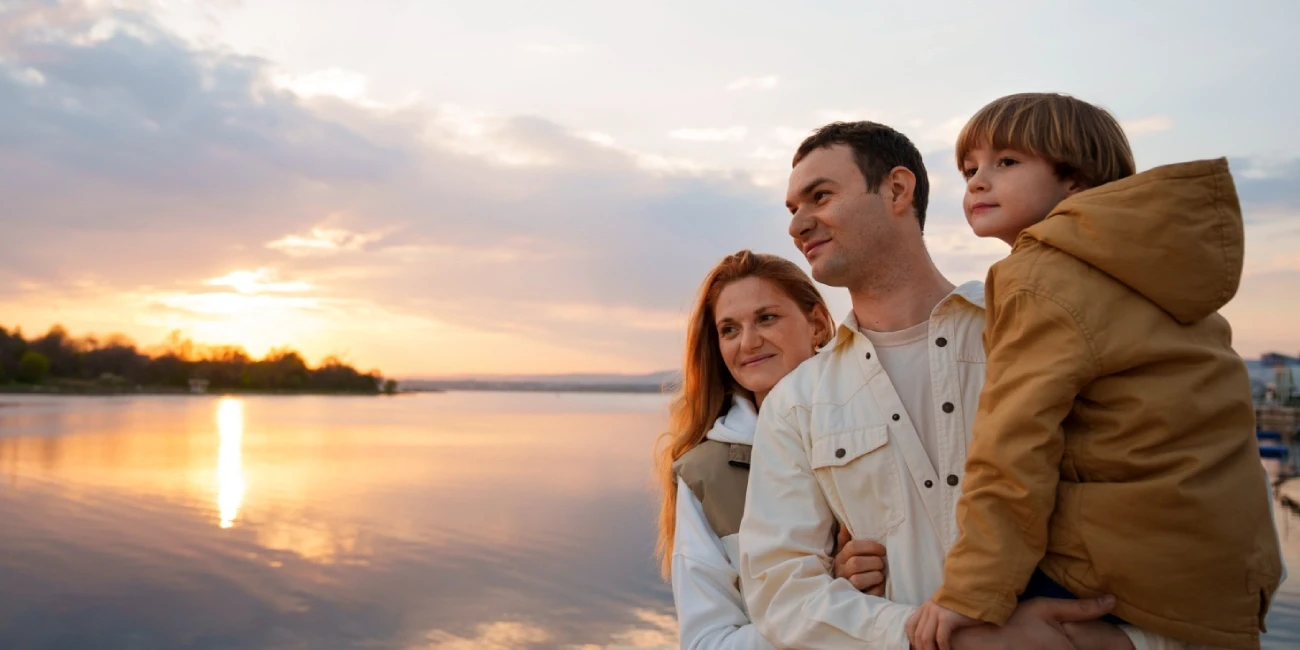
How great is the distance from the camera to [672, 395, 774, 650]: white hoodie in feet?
8.68

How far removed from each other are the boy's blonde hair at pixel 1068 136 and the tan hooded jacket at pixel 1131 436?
311mm

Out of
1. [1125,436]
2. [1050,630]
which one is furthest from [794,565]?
[1125,436]

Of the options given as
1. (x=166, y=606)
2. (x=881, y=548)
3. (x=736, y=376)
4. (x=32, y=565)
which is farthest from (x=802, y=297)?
(x=32, y=565)

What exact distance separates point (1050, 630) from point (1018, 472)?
14.2 inches

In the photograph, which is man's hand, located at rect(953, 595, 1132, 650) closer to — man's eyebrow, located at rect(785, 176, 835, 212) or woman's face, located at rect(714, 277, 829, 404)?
man's eyebrow, located at rect(785, 176, 835, 212)

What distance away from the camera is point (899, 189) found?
2750 millimetres

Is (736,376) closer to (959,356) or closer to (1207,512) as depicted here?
(959,356)

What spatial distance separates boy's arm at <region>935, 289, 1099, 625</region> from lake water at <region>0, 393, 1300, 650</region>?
5520 mm

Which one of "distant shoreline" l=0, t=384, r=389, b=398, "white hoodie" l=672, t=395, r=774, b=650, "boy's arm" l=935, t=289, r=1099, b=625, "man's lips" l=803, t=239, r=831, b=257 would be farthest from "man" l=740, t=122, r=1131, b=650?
"distant shoreline" l=0, t=384, r=389, b=398

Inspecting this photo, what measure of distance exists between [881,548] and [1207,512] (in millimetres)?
747

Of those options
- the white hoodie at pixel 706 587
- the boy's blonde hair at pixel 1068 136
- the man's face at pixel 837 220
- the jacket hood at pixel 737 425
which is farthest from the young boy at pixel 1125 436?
the jacket hood at pixel 737 425

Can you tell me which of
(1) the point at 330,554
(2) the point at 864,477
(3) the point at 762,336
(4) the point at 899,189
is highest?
(4) the point at 899,189

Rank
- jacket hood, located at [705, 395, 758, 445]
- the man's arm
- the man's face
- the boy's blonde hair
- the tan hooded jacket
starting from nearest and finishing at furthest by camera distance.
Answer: the tan hooded jacket
the man's arm
the boy's blonde hair
the man's face
jacket hood, located at [705, 395, 758, 445]

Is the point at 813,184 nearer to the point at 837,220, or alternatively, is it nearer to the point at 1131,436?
the point at 837,220
